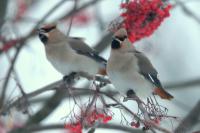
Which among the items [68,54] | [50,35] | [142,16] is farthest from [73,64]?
[142,16]

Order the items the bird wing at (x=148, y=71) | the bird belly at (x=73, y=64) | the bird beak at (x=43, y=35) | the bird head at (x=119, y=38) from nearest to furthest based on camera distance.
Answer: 1. the bird head at (x=119, y=38)
2. the bird wing at (x=148, y=71)
3. the bird belly at (x=73, y=64)
4. the bird beak at (x=43, y=35)

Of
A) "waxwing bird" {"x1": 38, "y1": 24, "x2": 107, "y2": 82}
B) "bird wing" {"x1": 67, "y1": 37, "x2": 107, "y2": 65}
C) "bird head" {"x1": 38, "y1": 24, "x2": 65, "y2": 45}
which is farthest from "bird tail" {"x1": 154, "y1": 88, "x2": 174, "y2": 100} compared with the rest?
"bird head" {"x1": 38, "y1": 24, "x2": 65, "y2": 45}

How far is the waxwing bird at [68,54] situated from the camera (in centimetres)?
577

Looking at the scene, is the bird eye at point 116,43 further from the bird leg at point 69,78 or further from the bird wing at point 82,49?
the bird wing at point 82,49

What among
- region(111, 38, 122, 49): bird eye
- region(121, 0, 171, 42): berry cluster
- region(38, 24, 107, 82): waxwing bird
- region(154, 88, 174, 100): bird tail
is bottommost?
region(154, 88, 174, 100): bird tail

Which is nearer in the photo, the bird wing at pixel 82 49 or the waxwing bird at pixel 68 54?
the waxwing bird at pixel 68 54

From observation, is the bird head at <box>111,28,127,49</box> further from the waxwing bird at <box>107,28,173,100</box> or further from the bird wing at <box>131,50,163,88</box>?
the bird wing at <box>131,50,163,88</box>

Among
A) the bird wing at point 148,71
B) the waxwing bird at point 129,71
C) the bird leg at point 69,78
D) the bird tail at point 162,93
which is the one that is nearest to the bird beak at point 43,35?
the bird leg at point 69,78

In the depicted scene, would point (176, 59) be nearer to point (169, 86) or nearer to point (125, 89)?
point (169, 86)

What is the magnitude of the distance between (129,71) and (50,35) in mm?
987

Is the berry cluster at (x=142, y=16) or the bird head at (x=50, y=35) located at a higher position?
the berry cluster at (x=142, y=16)

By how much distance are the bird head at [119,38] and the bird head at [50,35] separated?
79 centimetres

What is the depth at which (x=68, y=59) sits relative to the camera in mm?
5852

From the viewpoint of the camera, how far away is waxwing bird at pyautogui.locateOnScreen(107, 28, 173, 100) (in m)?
5.20
